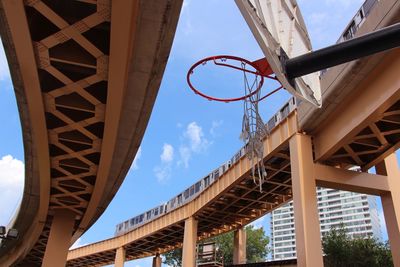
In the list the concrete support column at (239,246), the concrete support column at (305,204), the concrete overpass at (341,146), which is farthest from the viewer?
the concrete support column at (239,246)

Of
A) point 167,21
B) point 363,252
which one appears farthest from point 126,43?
point 363,252

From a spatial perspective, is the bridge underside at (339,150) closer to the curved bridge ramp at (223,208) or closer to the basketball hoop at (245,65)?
the curved bridge ramp at (223,208)

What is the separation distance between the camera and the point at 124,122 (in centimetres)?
1421

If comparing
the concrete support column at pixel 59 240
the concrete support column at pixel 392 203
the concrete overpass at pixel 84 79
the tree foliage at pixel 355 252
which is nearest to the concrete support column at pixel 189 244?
the concrete support column at pixel 59 240

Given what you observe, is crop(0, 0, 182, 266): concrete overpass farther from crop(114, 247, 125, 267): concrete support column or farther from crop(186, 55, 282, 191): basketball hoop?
crop(114, 247, 125, 267): concrete support column

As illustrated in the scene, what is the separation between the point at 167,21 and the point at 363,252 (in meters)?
22.1

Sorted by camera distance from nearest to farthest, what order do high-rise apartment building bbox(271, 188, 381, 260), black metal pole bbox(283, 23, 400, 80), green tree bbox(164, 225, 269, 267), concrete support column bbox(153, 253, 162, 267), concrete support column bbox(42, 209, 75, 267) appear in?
1. black metal pole bbox(283, 23, 400, 80)
2. concrete support column bbox(42, 209, 75, 267)
3. concrete support column bbox(153, 253, 162, 267)
4. green tree bbox(164, 225, 269, 267)
5. high-rise apartment building bbox(271, 188, 381, 260)

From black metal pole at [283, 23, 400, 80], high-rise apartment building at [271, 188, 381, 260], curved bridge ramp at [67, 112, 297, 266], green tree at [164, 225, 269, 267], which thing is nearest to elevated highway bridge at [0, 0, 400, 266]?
curved bridge ramp at [67, 112, 297, 266]

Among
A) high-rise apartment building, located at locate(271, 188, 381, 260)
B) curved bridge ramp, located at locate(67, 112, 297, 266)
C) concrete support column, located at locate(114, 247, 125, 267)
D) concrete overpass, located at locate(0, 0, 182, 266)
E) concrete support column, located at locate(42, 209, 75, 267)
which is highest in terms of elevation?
high-rise apartment building, located at locate(271, 188, 381, 260)

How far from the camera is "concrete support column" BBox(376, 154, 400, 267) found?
18.4 metres

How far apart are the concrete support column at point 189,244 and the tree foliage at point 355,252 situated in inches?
382

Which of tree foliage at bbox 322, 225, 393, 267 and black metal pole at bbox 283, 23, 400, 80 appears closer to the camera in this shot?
black metal pole at bbox 283, 23, 400, 80

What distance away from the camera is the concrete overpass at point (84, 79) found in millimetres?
9938

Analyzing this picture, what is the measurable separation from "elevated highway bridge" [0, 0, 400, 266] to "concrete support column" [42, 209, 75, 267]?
0.06 m
